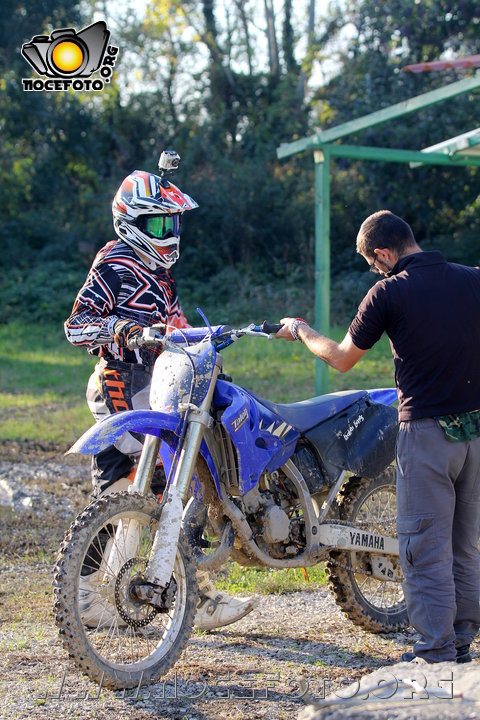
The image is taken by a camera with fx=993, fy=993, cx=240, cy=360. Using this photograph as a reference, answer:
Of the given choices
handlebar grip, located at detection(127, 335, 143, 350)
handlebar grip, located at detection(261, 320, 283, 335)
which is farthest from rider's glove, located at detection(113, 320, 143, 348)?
handlebar grip, located at detection(261, 320, 283, 335)

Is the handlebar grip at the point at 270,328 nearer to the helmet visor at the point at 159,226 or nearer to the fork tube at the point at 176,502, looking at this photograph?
the fork tube at the point at 176,502

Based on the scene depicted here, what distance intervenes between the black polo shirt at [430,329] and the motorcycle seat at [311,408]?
67 cm

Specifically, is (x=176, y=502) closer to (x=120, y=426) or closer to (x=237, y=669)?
(x=120, y=426)

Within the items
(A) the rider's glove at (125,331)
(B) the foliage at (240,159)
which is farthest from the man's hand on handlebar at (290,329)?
(B) the foliage at (240,159)

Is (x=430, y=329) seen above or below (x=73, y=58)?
below

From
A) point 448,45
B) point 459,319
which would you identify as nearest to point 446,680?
point 459,319

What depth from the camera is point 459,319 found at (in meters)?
3.76

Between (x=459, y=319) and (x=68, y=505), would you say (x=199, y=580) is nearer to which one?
(x=459, y=319)

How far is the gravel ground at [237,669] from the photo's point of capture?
2.94m

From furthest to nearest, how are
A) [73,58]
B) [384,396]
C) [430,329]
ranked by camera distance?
[73,58] < [384,396] < [430,329]

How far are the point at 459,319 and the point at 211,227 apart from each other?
18525mm

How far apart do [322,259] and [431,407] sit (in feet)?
16.4

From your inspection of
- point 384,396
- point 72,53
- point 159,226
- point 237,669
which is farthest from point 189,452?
point 72,53

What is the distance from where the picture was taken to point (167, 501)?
3.89 m
